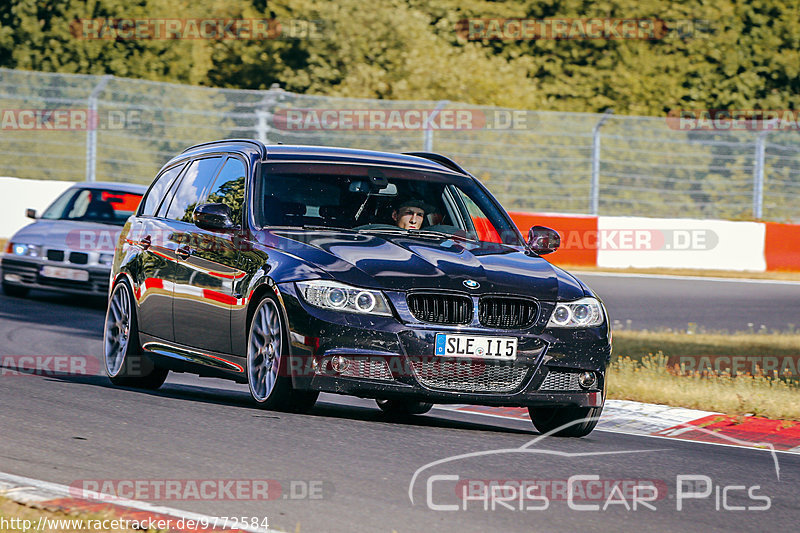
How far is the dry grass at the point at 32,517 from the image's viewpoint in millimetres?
5520

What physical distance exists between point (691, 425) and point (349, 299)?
3.05 metres

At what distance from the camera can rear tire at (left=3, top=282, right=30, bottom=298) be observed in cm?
1786

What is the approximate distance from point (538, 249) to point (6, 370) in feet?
13.8

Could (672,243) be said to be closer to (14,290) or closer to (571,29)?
(14,290)

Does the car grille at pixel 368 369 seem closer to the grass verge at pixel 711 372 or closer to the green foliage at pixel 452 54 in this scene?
the grass verge at pixel 711 372

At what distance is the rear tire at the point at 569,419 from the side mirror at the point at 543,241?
3.95 feet

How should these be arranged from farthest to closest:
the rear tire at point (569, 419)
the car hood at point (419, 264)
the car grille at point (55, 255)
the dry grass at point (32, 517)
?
the car grille at point (55, 255) < the rear tire at point (569, 419) < the car hood at point (419, 264) < the dry grass at point (32, 517)

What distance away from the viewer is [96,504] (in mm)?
6047

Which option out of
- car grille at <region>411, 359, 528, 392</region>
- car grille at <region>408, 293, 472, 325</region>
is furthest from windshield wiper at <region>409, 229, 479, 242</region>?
car grille at <region>411, 359, 528, 392</region>

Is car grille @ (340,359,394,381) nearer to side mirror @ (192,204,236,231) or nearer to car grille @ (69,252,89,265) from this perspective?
side mirror @ (192,204,236,231)

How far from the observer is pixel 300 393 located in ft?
27.5

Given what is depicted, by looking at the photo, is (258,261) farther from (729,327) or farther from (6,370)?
(729,327)

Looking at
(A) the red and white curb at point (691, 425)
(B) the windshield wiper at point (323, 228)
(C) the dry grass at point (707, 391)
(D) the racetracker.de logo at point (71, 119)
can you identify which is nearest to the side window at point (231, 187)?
(B) the windshield wiper at point (323, 228)

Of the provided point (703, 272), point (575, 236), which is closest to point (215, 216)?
point (575, 236)
